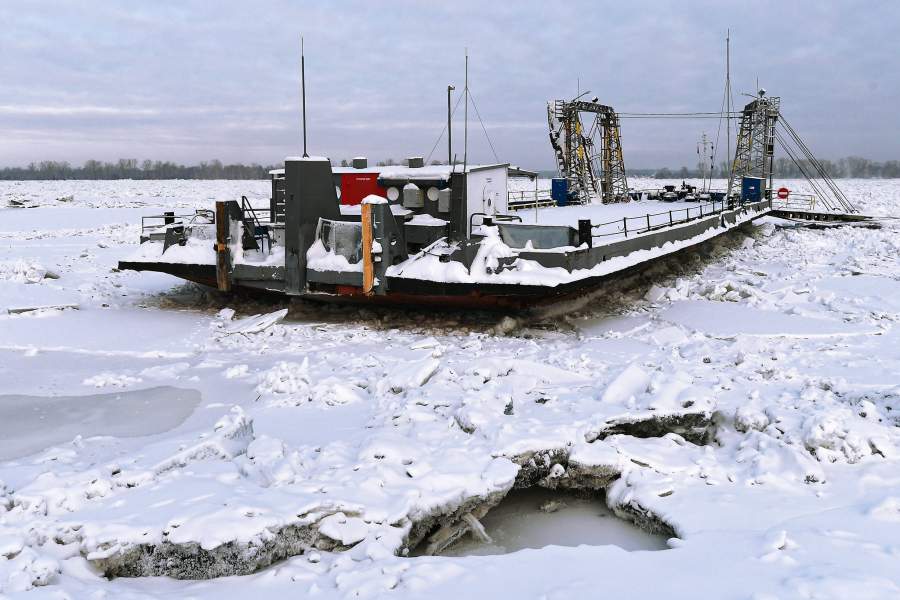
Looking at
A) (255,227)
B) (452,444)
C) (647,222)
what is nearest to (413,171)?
(255,227)

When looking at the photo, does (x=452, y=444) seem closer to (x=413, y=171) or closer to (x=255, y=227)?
(x=413, y=171)

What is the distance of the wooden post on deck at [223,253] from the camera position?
13.3 m

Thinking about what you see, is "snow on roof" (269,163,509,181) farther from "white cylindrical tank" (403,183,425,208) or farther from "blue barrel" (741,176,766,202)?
"blue barrel" (741,176,766,202)

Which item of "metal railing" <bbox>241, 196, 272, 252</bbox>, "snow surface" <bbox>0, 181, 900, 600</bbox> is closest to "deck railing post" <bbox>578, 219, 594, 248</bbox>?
"snow surface" <bbox>0, 181, 900, 600</bbox>

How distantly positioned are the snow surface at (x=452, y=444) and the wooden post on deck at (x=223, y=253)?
0.87 metres

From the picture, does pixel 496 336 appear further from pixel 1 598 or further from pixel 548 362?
pixel 1 598

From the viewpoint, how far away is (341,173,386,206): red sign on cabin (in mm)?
15023

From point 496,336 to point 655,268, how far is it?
8.45 meters

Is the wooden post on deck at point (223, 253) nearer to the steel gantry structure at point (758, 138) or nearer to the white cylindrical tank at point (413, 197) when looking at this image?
the white cylindrical tank at point (413, 197)

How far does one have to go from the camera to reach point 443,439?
22.2ft

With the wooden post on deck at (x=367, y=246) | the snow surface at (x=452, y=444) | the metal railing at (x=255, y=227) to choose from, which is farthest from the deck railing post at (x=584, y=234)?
the metal railing at (x=255, y=227)

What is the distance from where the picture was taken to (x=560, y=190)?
2888cm

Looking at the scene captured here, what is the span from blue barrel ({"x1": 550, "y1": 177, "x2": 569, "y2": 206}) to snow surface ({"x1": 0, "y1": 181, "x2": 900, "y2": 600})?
1576 centimetres

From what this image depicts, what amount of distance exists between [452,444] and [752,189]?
27435 mm
